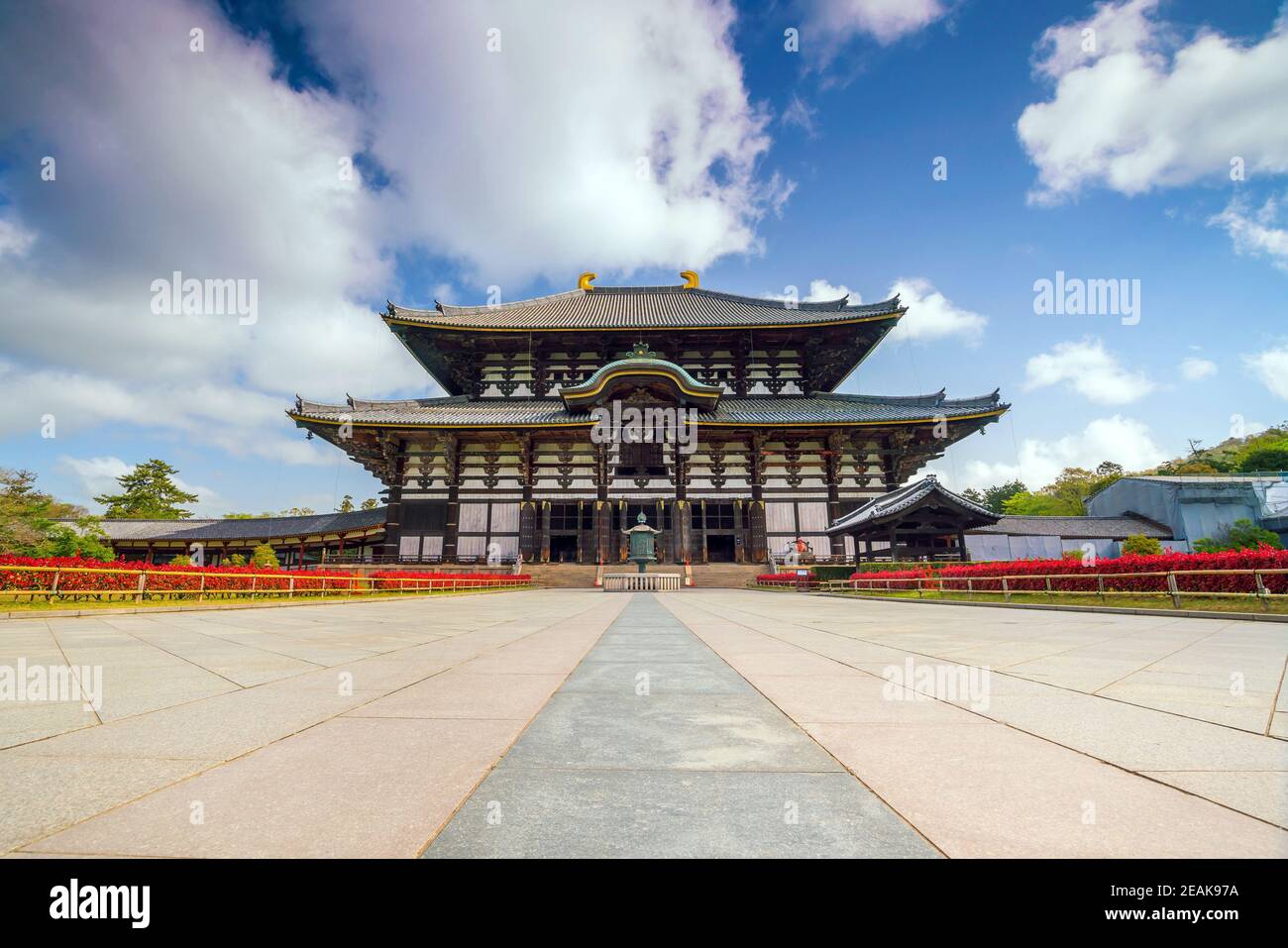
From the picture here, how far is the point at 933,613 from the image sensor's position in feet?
27.8

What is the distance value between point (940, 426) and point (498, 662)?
904 inches

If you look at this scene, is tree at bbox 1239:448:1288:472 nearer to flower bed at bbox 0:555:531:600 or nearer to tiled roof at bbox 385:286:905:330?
tiled roof at bbox 385:286:905:330

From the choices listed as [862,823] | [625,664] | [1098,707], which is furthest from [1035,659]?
[862,823]

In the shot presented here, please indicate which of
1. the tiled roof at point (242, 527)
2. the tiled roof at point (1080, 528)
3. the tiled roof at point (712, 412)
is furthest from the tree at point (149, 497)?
the tiled roof at point (1080, 528)

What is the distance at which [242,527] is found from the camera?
92.8 ft

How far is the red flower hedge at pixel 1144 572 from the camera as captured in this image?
741 centimetres

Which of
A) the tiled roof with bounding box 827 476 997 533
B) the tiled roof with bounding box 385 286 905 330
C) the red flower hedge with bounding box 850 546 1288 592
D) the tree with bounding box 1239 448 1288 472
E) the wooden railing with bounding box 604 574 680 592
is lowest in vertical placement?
the wooden railing with bounding box 604 574 680 592

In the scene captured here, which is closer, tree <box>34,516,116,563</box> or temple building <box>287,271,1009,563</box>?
tree <box>34,516,116,563</box>

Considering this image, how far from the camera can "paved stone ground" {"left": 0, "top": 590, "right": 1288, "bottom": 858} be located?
4.16ft

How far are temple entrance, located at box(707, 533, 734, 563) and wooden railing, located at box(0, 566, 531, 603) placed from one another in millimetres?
12743

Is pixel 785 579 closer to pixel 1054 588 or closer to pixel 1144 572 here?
pixel 1054 588

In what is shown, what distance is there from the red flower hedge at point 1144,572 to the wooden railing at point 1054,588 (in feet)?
0.08

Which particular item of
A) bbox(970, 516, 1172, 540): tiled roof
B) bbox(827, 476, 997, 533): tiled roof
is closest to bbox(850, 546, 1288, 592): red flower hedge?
bbox(827, 476, 997, 533): tiled roof
